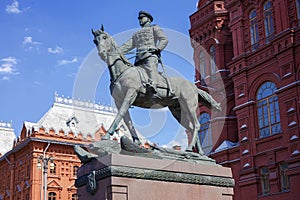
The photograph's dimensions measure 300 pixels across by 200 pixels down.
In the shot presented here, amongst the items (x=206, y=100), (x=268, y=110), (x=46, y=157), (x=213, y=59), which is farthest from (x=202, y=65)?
(x=206, y=100)

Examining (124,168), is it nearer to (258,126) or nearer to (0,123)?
(258,126)

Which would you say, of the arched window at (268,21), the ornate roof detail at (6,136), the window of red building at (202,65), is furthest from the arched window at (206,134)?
the ornate roof detail at (6,136)

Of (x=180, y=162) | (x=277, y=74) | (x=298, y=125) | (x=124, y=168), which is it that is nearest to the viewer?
(x=124, y=168)

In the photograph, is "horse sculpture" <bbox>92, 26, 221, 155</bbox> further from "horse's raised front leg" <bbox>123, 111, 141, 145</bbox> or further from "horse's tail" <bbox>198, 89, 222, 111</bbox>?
"horse's tail" <bbox>198, 89, 222, 111</bbox>

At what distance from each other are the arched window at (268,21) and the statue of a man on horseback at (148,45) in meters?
19.7

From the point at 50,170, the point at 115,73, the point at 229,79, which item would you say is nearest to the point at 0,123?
the point at 50,170

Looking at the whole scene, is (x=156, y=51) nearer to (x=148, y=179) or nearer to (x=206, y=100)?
(x=206, y=100)

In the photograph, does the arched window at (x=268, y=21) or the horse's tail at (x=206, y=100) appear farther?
the arched window at (x=268, y=21)

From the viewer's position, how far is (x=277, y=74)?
1109 inches

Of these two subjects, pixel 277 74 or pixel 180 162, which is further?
pixel 277 74

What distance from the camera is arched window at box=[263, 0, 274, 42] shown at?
2919 centimetres

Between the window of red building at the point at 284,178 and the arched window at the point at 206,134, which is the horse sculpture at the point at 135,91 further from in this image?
the arched window at the point at 206,134

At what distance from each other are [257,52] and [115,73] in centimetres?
2121

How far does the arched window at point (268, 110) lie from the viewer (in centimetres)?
2792
